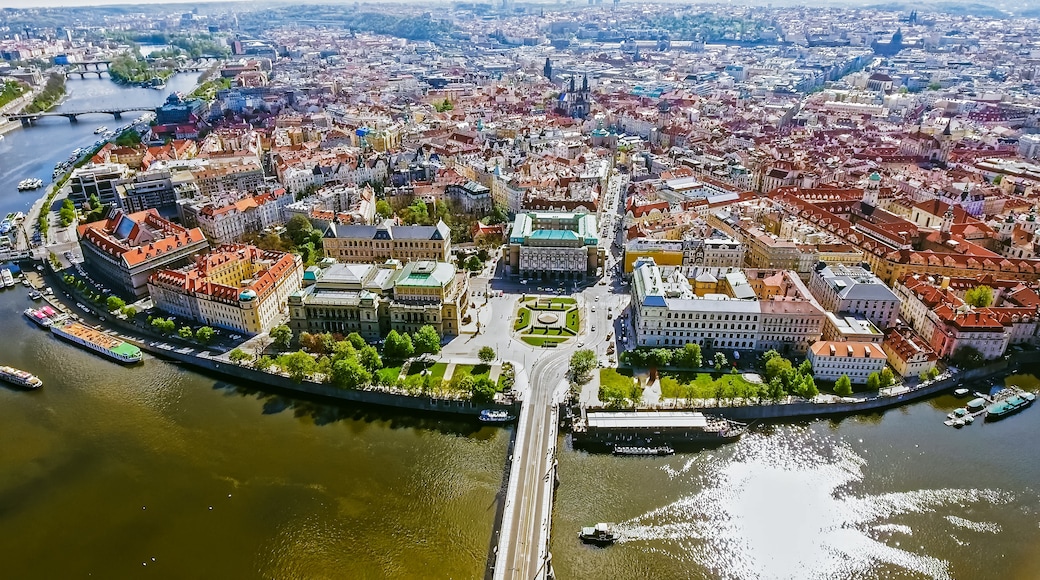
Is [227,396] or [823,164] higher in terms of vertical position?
[823,164]

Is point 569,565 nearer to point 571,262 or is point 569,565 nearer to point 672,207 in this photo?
point 571,262

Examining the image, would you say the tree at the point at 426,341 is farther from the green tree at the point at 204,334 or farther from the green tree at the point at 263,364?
the green tree at the point at 204,334

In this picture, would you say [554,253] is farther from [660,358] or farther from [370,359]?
[370,359]

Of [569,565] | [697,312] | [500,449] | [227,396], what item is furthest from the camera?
[697,312]

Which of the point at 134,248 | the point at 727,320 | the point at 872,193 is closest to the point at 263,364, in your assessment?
the point at 134,248

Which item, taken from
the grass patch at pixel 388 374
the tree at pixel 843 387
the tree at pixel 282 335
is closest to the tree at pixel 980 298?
the tree at pixel 843 387

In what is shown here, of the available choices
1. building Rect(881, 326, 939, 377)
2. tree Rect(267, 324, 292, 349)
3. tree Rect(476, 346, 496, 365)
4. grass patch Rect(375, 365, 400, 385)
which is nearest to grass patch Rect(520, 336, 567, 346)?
tree Rect(476, 346, 496, 365)

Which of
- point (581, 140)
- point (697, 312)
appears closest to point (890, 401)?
point (697, 312)
